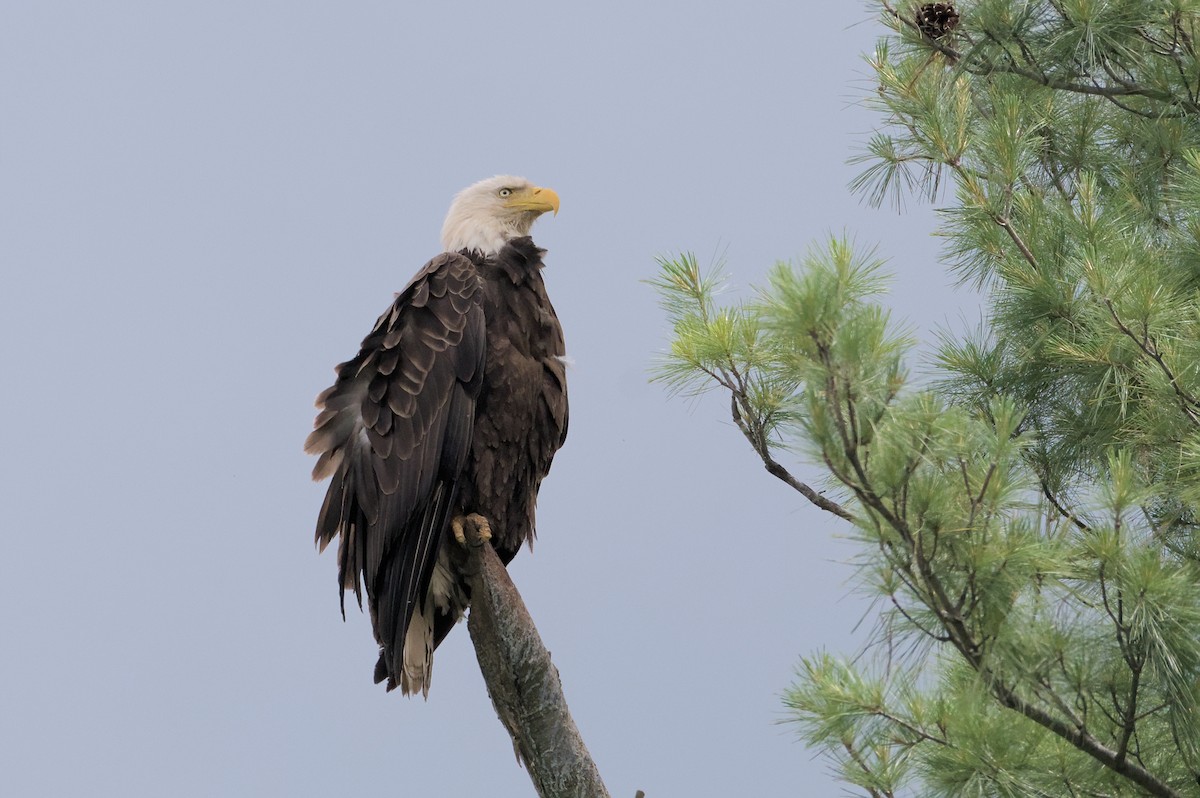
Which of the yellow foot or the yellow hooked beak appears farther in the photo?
the yellow hooked beak

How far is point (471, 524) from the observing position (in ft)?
13.9

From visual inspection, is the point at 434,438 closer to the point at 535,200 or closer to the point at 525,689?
the point at 525,689

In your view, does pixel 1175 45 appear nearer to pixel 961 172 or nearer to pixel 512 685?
Result: pixel 961 172

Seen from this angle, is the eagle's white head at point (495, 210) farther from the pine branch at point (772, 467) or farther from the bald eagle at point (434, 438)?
the pine branch at point (772, 467)

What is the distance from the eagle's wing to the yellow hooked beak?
2.42ft

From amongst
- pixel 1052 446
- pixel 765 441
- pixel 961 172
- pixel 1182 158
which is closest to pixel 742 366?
pixel 765 441

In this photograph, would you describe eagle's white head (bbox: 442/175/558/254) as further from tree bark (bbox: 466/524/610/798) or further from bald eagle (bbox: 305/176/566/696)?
tree bark (bbox: 466/524/610/798)

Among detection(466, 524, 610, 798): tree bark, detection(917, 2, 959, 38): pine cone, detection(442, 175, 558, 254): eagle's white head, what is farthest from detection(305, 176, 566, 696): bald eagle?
detection(917, 2, 959, 38): pine cone

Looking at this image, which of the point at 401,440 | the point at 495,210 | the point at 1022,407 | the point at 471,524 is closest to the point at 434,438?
the point at 401,440

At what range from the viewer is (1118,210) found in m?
4.83

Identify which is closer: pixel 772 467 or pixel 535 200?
pixel 772 467

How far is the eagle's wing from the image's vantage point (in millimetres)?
4164

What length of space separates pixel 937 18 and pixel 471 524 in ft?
7.40

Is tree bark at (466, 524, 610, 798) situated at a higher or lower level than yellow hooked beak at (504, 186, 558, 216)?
lower
